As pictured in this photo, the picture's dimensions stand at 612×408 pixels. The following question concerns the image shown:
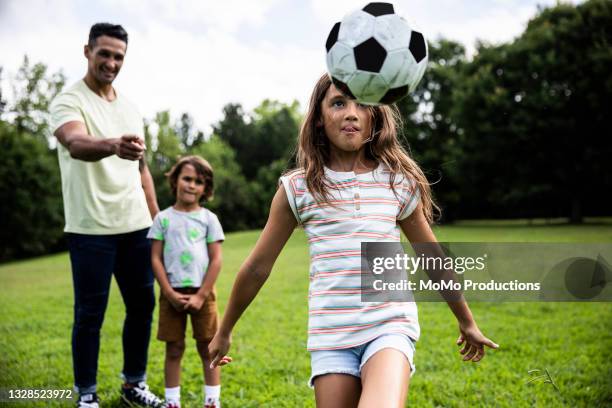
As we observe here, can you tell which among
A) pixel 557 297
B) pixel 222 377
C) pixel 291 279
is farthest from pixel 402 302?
pixel 291 279

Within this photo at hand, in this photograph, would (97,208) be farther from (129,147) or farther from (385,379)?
(385,379)

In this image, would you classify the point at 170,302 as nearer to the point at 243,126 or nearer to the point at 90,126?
the point at 90,126

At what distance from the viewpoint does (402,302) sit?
215cm

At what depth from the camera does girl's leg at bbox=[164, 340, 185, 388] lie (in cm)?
Answer: 341

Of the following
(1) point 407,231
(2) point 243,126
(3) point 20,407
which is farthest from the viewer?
(2) point 243,126

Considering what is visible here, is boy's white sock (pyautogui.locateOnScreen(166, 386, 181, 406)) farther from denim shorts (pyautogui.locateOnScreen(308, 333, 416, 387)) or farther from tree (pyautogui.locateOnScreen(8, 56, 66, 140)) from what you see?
tree (pyautogui.locateOnScreen(8, 56, 66, 140))

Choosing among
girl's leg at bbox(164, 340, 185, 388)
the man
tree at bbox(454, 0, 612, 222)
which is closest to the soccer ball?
the man

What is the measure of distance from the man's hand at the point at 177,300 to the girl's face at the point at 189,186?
645 mm

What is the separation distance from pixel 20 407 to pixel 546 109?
24593 mm

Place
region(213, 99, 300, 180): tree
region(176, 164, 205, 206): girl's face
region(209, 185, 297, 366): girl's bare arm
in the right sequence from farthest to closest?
region(213, 99, 300, 180): tree < region(176, 164, 205, 206): girl's face < region(209, 185, 297, 366): girl's bare arm

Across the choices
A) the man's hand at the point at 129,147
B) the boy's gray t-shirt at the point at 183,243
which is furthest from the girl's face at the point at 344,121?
the boy's gray t-shirt at the point at 183,243

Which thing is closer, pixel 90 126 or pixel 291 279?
pixel 90 126

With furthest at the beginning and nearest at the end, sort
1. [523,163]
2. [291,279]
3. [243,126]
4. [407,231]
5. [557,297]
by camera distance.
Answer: [243,126], [523,163], [291,279], [557,297], [407,231]

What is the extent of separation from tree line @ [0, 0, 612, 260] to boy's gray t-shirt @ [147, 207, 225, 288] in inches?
688
